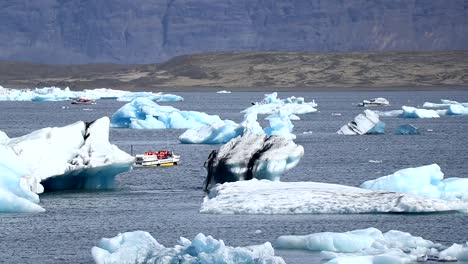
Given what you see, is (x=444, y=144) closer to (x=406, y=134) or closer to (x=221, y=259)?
(x=406, y=134)

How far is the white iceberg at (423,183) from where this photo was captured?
28000 mm

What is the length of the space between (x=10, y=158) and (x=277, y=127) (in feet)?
60.7

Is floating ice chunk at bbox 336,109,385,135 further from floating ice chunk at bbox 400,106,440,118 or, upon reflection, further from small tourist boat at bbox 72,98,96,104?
small tourist boat at bbox 72,98,96,104

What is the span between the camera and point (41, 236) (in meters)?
24.9

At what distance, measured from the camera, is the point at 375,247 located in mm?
21016

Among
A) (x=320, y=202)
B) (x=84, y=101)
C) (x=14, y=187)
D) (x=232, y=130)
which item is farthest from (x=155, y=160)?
(x=84, y=101)

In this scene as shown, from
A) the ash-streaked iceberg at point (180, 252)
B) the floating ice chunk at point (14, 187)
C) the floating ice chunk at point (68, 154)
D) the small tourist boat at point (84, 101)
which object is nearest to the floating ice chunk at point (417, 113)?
the small tourist boat at point (84, 101)

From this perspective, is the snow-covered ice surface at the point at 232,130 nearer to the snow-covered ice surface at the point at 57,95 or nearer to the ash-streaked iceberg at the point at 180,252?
the ash-streaked iceberg at the point at 180,252

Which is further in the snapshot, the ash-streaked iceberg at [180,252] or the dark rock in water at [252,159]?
the dark rock in water at [252,159]

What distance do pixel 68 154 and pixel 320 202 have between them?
685 cm

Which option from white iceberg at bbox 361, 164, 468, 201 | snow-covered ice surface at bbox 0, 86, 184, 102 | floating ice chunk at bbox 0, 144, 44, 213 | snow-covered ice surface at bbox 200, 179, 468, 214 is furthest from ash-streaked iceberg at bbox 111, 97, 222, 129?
snow-covered ice surface at bbox 0, 86, 184, 102

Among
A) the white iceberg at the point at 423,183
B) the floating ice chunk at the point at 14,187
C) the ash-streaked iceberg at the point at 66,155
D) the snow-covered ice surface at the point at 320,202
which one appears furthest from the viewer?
the ash-streaked iceberg at the point at 66,155

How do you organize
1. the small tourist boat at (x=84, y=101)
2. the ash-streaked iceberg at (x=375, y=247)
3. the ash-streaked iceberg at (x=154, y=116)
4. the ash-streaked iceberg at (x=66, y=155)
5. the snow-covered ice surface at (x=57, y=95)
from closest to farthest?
the ash-streaked iceberg at (x=375, y=247) < the ash-streaked iceberg at (x=66, y=155) < the ash-streaked iceberg at (x=154, y=116) < the small tourist boat at (x=84, y=101) < the snow-covered ice surface at (x=57, y=95)

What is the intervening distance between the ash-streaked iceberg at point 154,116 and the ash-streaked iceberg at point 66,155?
25970 millimetres
